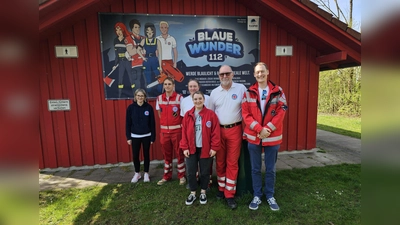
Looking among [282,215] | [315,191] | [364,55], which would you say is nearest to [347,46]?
[315,191]

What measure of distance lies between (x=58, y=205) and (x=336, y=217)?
4.15m

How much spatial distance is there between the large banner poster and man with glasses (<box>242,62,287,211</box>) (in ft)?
7.00

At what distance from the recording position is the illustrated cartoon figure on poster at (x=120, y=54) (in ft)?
15.6

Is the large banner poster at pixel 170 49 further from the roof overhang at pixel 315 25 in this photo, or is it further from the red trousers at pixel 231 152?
the red trousers at pixel 231 152

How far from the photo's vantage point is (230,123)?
126 inches

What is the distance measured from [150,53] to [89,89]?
1592mm

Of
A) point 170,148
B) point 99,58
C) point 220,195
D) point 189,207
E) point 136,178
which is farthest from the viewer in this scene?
point 99,58

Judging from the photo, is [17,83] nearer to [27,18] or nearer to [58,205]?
[27,18]

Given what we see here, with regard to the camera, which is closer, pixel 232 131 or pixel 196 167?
pixel 232 131

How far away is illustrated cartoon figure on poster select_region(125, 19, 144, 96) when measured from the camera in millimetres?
4785

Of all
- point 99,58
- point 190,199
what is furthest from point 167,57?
point 190,199

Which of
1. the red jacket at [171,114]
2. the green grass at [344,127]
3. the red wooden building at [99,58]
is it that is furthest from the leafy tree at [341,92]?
the red jacket at [171,114]

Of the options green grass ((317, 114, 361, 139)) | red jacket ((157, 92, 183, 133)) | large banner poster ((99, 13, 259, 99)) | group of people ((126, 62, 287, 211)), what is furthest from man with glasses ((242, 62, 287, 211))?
green grass ((317, 114, 361, 139))

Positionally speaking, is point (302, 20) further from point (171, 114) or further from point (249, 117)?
point (171, 114)
